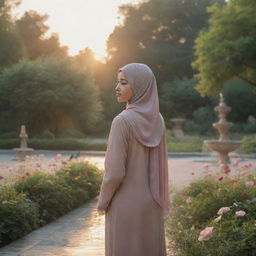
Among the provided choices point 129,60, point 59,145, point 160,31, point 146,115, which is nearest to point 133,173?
point 146,115

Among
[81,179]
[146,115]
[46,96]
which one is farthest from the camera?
[46,96]

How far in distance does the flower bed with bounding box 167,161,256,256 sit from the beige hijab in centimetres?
61

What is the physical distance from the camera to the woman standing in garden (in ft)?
10.5

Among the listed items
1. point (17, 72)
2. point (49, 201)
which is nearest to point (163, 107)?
point (17, 72)

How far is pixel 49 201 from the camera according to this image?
743cm

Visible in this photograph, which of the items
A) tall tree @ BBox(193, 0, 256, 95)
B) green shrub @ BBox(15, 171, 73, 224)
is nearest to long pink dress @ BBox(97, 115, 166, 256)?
green shrub @ BBox(15, 171, 73, 224)

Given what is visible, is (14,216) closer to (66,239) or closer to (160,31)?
(66,239)

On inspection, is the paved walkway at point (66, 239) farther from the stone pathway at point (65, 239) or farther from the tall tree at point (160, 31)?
the tall tree at point (160, 31)

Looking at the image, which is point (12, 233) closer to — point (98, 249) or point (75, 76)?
point (98, 249)

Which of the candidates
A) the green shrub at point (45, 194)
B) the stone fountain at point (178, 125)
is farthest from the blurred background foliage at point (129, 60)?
the green shrub at point (45, 194)

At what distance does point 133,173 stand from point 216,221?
1470 mm

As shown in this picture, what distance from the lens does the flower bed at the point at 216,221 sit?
395cm

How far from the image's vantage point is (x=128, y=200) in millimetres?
3252

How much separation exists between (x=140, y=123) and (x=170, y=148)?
24.3 metres
